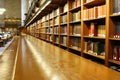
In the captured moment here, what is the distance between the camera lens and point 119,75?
135 centimetres

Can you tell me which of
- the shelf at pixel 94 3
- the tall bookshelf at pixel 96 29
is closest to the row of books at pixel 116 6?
the tall bookshelf at pixel 96 29

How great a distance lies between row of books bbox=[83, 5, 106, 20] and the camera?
8.87 feet

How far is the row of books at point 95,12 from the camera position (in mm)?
2703

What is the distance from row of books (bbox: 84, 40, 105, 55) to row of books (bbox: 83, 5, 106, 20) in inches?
16.1

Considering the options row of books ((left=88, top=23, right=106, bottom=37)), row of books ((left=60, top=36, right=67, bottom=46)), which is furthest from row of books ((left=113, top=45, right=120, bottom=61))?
row of books ((left=60, top=36, right=67, bottom=46))

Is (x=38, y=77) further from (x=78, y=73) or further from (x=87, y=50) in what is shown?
(x=87, y=50)

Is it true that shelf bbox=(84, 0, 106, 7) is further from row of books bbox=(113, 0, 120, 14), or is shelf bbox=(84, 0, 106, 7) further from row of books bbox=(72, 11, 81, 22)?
row of books bbox=(113, 0, 120, 14)

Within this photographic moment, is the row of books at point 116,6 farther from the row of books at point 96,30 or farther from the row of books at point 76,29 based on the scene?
the row of books at point 76,29

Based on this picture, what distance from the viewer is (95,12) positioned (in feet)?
9.79

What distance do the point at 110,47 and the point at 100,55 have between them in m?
0.37

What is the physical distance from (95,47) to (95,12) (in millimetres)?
546

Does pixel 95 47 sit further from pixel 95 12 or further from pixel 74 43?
pixel 74 43

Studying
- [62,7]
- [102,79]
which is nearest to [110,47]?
[102,79]

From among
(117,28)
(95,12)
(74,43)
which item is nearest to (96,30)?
(95,12)
